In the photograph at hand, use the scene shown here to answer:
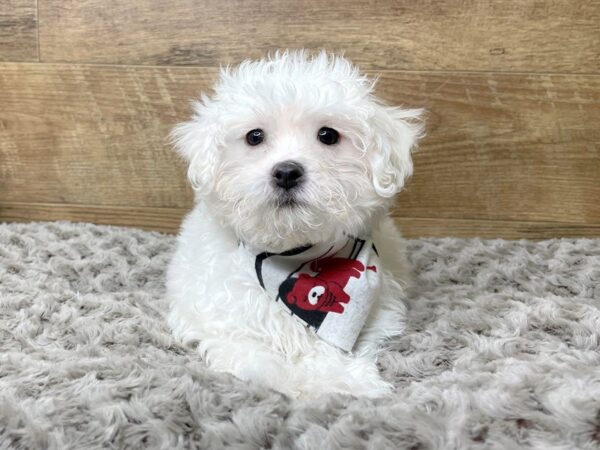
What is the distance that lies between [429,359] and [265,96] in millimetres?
600

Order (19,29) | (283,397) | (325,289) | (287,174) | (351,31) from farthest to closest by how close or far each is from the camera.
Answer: (19,29), (351,31), (325,289), (287,174), (283,397)

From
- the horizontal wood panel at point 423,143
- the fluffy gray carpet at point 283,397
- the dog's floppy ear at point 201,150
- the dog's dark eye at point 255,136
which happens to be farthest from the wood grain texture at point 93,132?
the dog's dark eye at point 255,136

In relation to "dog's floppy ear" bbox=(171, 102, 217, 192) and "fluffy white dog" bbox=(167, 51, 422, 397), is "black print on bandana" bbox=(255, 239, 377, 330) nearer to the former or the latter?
"fluffy white dog" bbox=(167, 51, 422, 397)

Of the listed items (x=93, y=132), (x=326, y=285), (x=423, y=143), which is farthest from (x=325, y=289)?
(x=93, y=132)

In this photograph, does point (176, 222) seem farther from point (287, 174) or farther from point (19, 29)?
point (287, 174)

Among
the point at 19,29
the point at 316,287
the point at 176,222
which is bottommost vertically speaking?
the point at 316,287

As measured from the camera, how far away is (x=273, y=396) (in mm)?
1023

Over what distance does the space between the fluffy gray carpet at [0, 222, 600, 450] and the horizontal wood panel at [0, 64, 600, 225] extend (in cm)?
19

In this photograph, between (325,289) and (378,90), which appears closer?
(325,289)

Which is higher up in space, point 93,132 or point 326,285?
point 93,132

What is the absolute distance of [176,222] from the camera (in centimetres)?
217

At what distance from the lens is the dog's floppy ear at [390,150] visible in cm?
131

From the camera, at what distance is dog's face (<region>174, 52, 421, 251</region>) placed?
1.24 m

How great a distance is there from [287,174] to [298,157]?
60 mm
